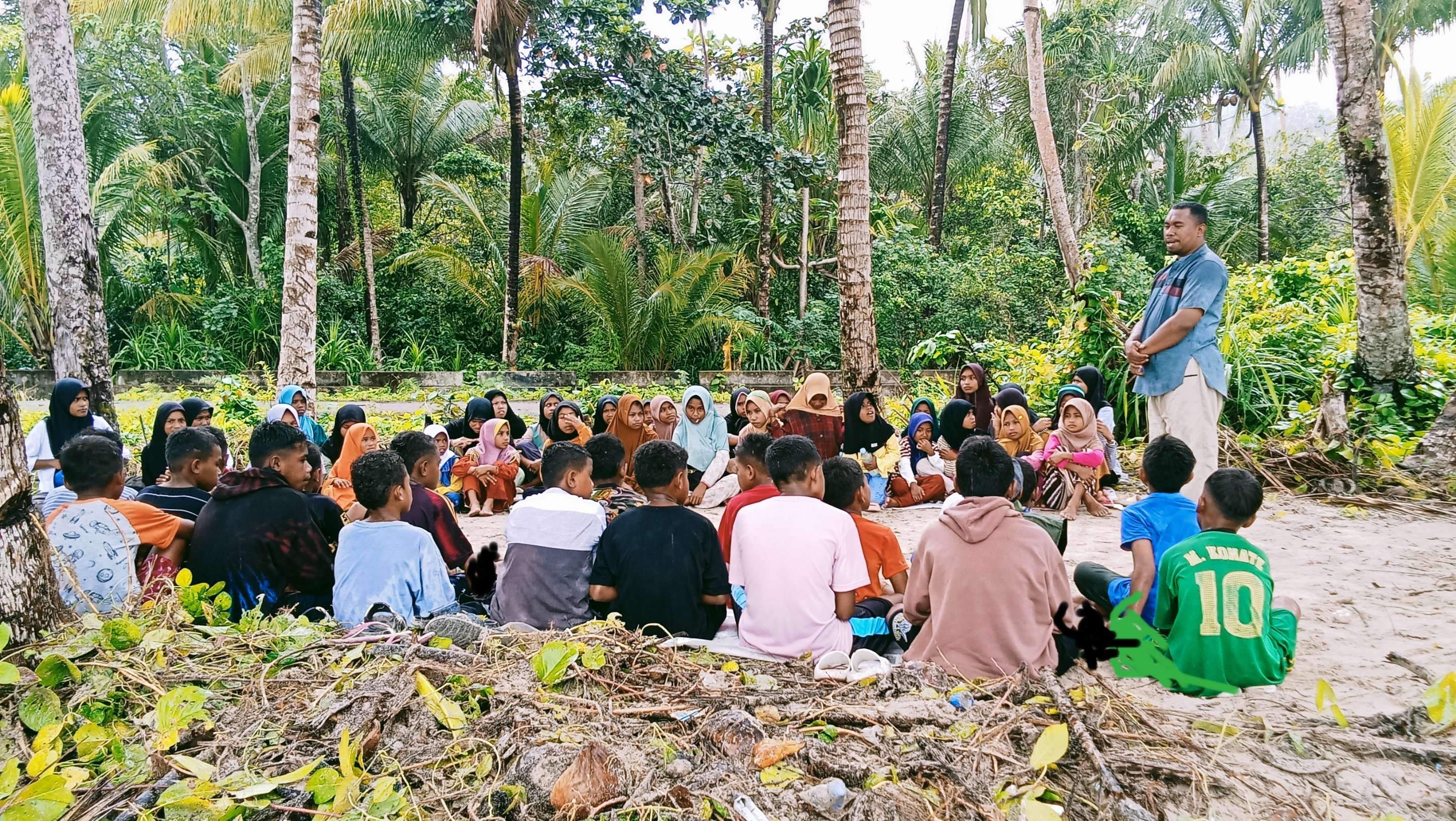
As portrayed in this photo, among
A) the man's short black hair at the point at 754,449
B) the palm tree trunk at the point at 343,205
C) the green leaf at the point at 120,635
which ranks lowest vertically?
the green leaf at the point at 120,635

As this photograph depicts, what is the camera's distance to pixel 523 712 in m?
2.57

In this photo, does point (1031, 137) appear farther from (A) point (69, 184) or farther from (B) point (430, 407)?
(A) point (69, 184)

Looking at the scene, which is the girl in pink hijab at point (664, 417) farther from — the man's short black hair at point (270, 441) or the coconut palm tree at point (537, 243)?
the coconut palm tree at point (537, 243)

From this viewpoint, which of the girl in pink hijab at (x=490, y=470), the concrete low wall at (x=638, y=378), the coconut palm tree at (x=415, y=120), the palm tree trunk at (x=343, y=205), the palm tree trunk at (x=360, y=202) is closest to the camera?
the girl in pink hijab at (x=490, y=470)

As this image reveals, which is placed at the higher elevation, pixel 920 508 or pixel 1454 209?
pixel 1454 209

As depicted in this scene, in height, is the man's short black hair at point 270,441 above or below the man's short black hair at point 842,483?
above

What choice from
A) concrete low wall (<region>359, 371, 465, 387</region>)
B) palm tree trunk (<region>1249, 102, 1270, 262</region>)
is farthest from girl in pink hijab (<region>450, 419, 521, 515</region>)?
palm tree trunk (<region>1249, 102, 1270, 262</region>)

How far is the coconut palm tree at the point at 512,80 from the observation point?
40.5 feet

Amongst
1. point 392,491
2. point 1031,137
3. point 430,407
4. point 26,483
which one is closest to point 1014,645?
point 392,491

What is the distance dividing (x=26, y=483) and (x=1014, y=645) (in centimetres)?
332

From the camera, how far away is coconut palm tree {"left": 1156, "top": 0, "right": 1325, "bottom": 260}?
18.9 metres

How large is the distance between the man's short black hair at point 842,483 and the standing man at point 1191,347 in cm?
195

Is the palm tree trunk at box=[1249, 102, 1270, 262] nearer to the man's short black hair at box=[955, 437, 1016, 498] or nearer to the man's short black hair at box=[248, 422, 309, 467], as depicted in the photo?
the man's short black hair at box=[955, 437, 1016, 498]

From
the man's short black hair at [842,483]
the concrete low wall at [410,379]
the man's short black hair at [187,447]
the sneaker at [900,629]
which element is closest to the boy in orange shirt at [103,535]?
the man's short black hair at [187,447]
